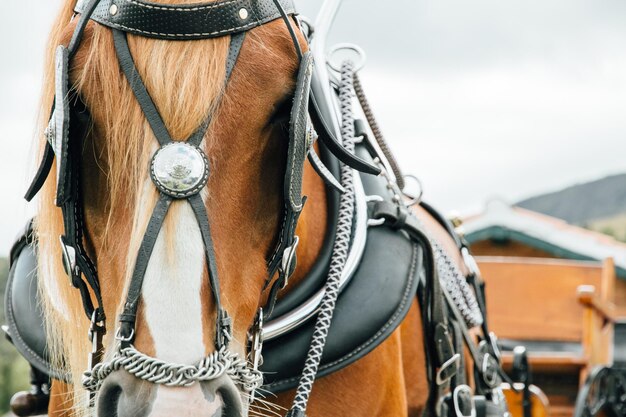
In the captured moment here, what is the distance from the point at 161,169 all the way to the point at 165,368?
32cm

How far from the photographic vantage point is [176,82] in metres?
1.55

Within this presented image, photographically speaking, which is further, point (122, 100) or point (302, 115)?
point (302, 115)

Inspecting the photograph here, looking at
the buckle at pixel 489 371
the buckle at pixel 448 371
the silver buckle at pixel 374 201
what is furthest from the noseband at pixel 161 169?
the buckle at pixel 489 371

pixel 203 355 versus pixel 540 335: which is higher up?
pixel 203 355

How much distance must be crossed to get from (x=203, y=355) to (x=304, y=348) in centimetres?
55

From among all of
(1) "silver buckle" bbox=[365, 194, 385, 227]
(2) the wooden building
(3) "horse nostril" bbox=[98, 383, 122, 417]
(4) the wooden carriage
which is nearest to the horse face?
(3) "horse nostril" bbox=[98, 383, 122, 417]

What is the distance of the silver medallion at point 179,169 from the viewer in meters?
1.50

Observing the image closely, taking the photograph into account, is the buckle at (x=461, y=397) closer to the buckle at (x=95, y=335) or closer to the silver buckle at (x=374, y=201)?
the silver buckle at (x=374, y=201)

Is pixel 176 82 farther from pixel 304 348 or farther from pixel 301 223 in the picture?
pixel 304 348

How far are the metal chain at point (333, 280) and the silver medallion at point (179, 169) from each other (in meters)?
0.58

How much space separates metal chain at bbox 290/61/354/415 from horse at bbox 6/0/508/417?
0.67ft

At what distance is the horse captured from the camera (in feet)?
4.81

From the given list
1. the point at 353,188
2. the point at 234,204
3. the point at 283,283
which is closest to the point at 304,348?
the point at 283,283

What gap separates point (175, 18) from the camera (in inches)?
62.9
